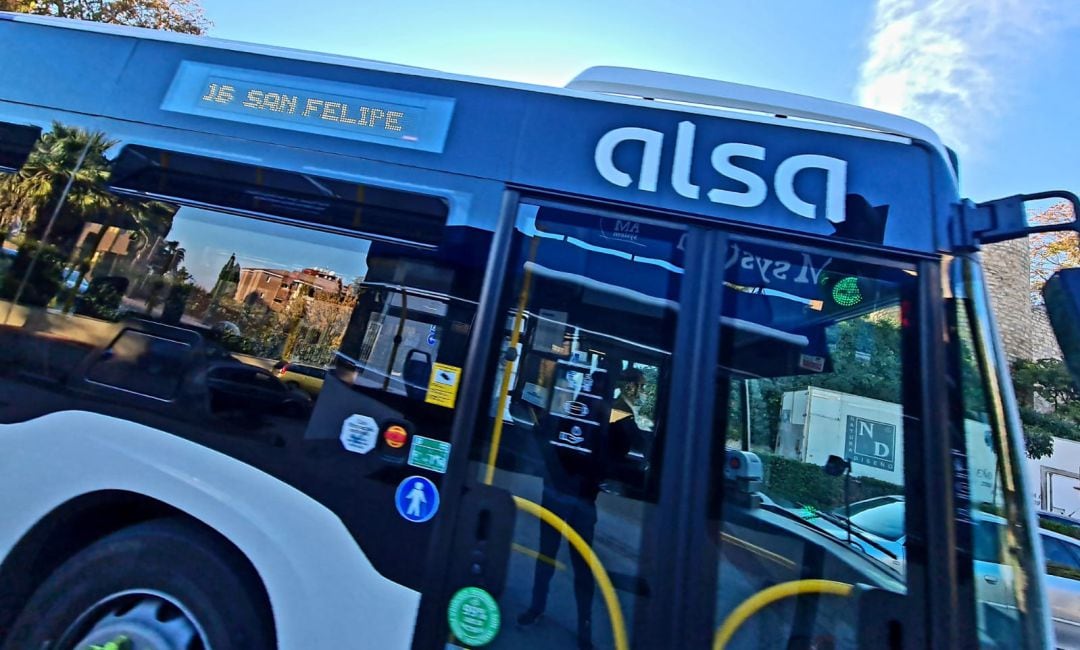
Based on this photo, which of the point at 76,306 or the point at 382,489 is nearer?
the point at 382,489

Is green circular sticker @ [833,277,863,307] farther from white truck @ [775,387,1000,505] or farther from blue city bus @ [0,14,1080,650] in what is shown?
white truck @ [775,387,1000,505]

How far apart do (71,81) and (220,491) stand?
6.32ft

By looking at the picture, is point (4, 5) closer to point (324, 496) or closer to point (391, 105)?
point (391, 105)

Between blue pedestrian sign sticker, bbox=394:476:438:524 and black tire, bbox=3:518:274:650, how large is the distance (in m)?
0.67

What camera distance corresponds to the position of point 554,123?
7.13 ft

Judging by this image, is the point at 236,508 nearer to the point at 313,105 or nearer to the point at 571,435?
the point at 571,435

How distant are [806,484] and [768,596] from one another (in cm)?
41

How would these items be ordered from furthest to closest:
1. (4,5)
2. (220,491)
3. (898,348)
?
(4,5)
(220,491)
(898,348)

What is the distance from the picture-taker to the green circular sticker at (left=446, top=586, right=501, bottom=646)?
6.17ft

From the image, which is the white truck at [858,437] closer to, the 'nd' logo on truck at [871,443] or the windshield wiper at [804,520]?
the 'nd' logo on truck at [871,443]

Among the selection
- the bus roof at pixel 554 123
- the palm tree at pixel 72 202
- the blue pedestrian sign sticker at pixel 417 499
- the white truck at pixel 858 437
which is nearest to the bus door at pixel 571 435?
the blue pedestrian sign sticker at pixel 417 499

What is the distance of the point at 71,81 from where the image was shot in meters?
2.40

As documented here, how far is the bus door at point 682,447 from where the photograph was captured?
1.84m

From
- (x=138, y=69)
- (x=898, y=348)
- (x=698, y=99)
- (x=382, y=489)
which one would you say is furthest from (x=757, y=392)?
(x=138, y=69)
